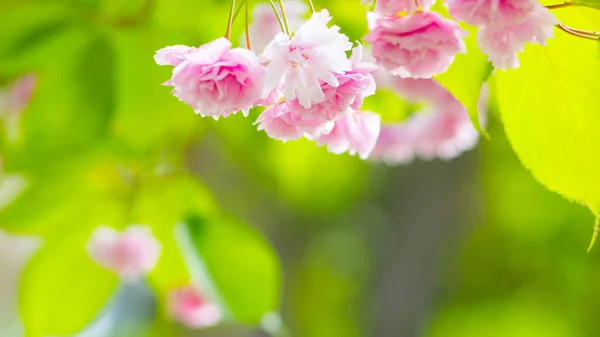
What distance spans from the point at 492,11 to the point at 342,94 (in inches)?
2.9

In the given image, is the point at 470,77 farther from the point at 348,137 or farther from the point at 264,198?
the point at 264,198

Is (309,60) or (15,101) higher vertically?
(309,60)

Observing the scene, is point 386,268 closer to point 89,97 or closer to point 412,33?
point 89,97

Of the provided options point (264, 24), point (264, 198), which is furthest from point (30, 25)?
point (264, 198)

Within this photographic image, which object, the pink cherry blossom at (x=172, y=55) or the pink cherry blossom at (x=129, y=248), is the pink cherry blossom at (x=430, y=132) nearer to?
the pink cherry blossom at (x=129, y=248)

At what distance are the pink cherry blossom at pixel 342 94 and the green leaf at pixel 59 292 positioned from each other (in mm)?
516

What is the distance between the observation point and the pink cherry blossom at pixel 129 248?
0.79 metres

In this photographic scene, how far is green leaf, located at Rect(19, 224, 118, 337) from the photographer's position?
2.32ft

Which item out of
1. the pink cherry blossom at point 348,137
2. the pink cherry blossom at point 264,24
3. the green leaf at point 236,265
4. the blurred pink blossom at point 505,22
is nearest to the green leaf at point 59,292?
the green leaf at point 236,265

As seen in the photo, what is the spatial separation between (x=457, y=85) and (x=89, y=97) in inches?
14.9

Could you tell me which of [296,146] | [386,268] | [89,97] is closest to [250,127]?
[296,146]

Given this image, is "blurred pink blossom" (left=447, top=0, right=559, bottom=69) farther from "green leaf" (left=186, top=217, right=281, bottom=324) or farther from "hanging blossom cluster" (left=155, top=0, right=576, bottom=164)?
"green leaf" (left=186, top=217, right=281, bottom=324)

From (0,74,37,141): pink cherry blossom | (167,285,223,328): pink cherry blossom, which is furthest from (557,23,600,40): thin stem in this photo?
(167,285,223,328): pink cherry blossom

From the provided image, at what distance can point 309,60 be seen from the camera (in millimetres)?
284
